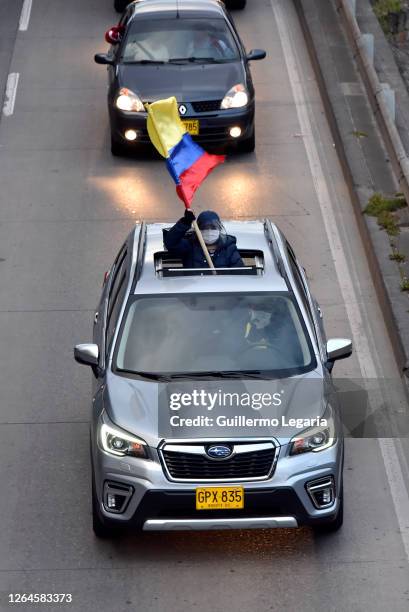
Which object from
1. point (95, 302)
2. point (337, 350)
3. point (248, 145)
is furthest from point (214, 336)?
point (248, 145)

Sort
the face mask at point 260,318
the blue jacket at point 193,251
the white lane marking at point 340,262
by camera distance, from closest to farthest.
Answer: the face mask at point 260,318, the white lane marking at point 340,262, the blue jacket at point 193,251

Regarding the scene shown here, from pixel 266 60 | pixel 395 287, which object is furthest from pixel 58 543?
pixel 266 60

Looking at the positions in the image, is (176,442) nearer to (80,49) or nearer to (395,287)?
(395,287)

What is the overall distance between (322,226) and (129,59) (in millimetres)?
4093

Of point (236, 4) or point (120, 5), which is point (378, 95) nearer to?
point (236, 4)

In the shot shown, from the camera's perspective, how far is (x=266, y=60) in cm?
2183

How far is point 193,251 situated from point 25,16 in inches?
566

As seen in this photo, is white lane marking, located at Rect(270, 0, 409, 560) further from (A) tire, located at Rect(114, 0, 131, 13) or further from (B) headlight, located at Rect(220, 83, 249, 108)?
(A) tire, located at Rect(114, 0, 131, 13)

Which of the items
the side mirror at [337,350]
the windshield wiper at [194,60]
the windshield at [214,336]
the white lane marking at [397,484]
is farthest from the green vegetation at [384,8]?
the side mirror at [337,350]

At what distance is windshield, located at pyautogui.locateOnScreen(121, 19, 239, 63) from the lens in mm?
18281

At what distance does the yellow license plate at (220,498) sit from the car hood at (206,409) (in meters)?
0.35

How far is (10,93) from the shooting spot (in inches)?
810

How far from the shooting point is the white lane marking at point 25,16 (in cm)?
2397

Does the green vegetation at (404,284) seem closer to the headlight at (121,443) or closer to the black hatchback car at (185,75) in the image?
the black hatchback car at (185,75)
